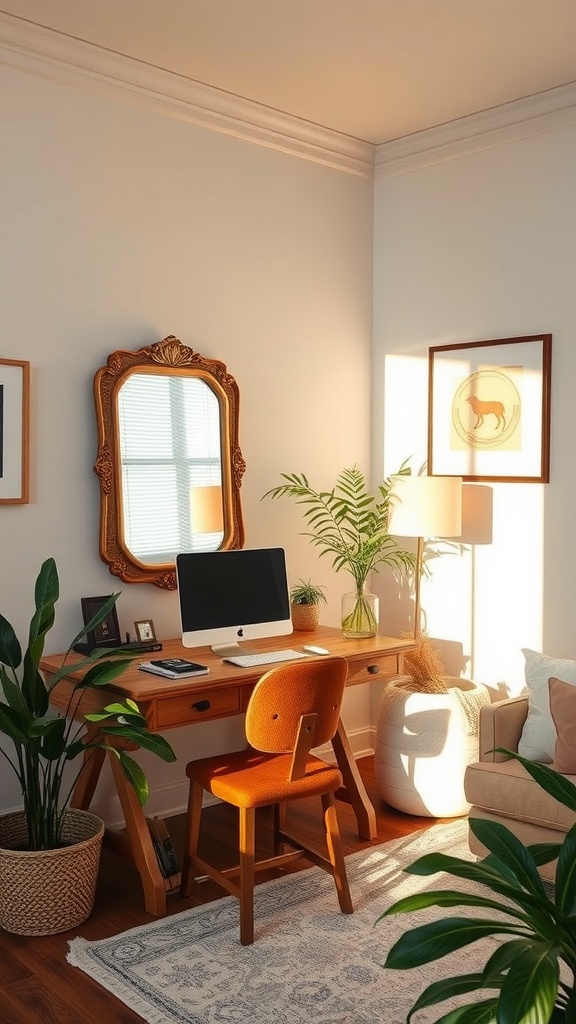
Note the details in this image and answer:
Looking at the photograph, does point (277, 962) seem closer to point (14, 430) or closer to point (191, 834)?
point (191, 834)

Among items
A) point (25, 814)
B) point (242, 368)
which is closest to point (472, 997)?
point (25, 814)

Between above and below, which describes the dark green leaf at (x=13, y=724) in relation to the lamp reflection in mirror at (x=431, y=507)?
below

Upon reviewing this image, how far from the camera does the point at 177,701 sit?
3.08 meters

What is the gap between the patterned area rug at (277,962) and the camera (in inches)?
98.3

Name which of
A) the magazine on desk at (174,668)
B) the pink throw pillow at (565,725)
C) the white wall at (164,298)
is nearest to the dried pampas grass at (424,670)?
the white wall at (164,298)

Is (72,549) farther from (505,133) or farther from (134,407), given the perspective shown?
(505,133)

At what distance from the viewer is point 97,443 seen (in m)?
3.62

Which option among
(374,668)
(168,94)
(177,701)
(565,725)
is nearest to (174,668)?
(177,701)

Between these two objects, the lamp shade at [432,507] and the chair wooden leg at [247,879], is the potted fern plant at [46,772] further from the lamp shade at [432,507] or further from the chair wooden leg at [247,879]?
the lamp shade at [432,507]

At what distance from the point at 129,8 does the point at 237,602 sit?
79.6 inches

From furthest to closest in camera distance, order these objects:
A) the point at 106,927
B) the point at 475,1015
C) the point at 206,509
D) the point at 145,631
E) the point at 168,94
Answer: the point at 206,509 < the point at 168,94 < the point at 145,631 < the point at 106,927 < the point at 475,1015

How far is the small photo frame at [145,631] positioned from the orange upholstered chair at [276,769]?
641 millimetres

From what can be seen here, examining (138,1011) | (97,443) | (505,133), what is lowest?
(138,1011)

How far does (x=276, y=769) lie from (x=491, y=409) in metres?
1.90
